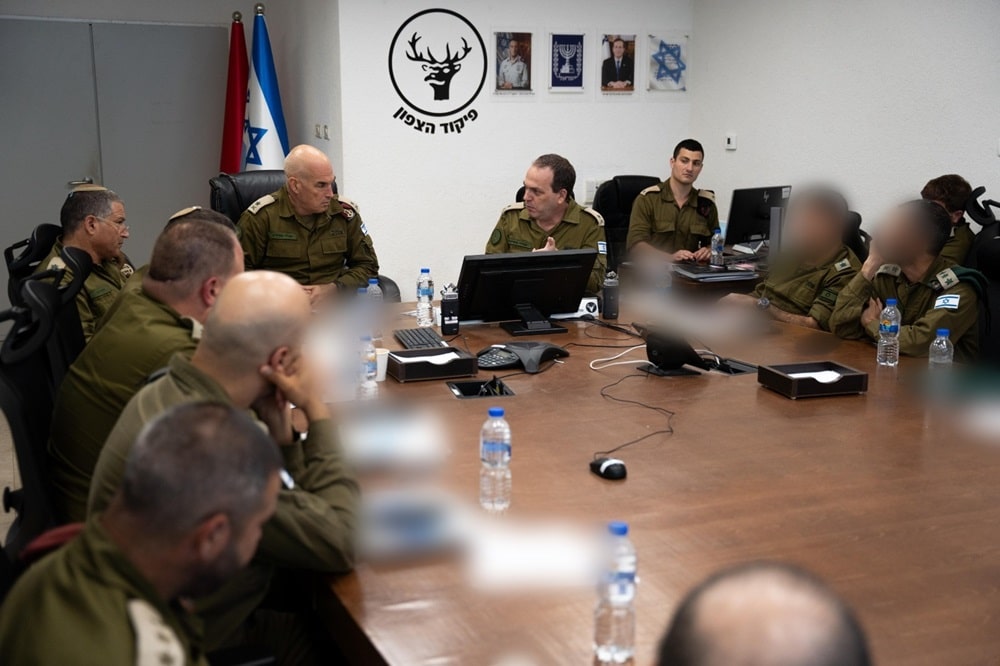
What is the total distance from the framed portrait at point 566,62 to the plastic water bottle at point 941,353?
3831 mm

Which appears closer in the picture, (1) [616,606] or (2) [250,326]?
(1) [616,606]

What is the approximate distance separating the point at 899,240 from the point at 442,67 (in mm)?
3573

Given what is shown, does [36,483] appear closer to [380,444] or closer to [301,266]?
[380,444]

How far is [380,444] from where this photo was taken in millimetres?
2484

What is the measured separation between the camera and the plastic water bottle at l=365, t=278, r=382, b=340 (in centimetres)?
398

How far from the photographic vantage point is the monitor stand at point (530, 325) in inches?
153

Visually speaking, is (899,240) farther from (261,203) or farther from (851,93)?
(261,203)

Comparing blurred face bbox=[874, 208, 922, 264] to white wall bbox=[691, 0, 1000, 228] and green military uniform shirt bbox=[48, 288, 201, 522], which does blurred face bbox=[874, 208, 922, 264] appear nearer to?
white wall bbox=[691, 0, 1000, 228]

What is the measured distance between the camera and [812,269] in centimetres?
429

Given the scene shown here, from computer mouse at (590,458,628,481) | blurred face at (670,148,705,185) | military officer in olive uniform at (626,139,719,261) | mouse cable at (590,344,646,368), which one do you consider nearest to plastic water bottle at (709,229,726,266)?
military officer in olive uniform at (626,139,719,261)

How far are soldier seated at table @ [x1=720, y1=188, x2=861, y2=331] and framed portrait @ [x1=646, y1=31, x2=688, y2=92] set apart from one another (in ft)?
9.06

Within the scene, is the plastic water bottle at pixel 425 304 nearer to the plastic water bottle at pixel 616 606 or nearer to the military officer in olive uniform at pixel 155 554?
the plastic water bottle at pixel 616 606

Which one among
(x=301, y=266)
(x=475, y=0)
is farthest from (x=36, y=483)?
(x=475, y=0)

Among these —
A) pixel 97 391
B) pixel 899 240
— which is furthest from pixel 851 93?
pixel 97 391
